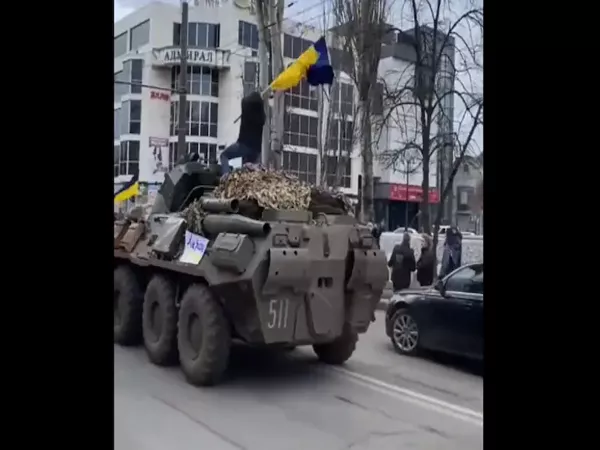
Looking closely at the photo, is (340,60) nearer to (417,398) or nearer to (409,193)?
(409,193)

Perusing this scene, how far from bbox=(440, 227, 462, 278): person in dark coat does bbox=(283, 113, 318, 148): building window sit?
0.56m

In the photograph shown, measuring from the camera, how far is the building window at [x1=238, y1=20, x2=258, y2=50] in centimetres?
208


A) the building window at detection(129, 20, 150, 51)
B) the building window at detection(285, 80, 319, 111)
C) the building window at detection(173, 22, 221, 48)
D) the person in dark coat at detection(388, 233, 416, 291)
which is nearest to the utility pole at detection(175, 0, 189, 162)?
the building window at detection(173, 22, 221, 48)

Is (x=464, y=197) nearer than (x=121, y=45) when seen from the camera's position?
No

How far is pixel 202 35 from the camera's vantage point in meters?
2.04

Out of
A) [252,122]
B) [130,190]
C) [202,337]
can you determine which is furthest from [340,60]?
[202,337]

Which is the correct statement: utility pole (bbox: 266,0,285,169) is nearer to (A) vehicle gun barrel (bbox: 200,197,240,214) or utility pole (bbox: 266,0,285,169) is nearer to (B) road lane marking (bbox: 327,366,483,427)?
(A) vehicle gun barrel (bbox: 200,197,240,214)

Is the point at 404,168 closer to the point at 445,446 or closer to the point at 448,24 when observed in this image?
the point at 448,24

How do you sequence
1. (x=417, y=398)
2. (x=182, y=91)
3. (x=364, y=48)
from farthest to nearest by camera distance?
(x=364, y=48)
(x=182, y=91)
(x=417, y=398)

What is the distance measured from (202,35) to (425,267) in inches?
40.1

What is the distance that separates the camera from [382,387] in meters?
1.99

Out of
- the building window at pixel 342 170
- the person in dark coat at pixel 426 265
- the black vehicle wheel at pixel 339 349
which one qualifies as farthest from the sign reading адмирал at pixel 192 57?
the black vehicle wheel at pixel 339 349
